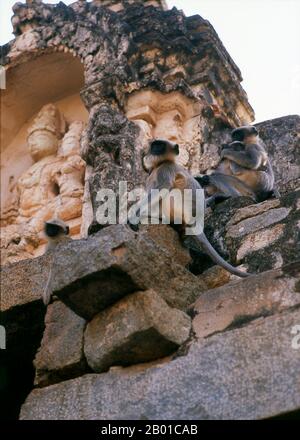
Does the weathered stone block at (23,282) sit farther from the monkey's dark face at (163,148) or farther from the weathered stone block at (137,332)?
the monkey's dark face at (163,148)

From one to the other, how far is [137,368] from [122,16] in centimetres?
682

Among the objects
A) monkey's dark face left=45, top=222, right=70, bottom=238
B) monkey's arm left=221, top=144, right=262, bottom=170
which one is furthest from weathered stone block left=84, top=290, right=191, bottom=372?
monkey's arm left=221, top=144, right=262, bottom=170

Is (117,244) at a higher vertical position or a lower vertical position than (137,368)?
higher

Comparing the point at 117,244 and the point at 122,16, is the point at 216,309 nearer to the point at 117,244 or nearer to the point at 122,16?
the point at 117,244

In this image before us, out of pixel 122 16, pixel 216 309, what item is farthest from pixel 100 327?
pixel 122 16

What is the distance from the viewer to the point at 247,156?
6562 mm

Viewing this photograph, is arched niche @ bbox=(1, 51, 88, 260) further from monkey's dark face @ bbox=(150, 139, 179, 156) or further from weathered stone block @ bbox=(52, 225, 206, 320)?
weathered stone block @ bbox=(52, 225, 206, 320)

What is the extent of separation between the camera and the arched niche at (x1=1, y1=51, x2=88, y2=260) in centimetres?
940

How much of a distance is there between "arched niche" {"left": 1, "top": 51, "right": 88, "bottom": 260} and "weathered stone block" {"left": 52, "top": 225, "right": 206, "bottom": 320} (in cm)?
594

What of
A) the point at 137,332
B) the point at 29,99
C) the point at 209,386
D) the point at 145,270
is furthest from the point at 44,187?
the point at 209,386

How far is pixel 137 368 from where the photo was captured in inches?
129

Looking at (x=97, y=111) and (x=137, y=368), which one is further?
(x=97, y=111)

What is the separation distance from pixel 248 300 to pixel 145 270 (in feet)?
1.72
